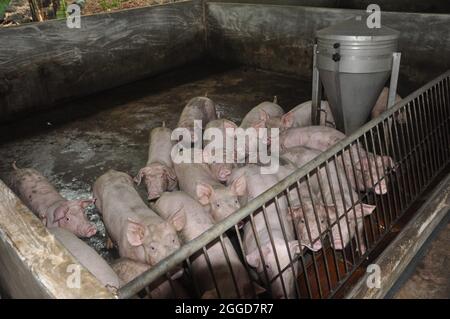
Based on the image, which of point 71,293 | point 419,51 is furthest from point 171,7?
point 71,293

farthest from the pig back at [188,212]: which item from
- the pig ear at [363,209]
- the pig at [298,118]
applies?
the pig at [298,118]

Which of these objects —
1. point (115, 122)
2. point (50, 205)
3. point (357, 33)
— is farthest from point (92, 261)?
point (115, 122)

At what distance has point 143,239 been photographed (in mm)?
2914

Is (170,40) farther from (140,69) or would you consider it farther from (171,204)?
(171,204)

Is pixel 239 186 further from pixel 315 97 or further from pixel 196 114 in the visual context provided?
pixel 196 114

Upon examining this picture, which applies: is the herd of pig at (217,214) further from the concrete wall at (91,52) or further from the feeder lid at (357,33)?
the concrete wall at (91,52)

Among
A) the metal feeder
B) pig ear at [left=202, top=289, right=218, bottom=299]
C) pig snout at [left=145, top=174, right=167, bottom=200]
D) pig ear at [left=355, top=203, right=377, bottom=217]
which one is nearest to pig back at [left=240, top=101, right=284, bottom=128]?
the metal feeder

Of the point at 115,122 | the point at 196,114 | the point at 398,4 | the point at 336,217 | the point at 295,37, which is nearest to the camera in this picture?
the point at 336,217

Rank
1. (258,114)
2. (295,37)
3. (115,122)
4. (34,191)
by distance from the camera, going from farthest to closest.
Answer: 1. (295,37)
2. (115,122)
3. (258,114)
4. (34,191)

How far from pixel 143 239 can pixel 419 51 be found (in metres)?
5.77

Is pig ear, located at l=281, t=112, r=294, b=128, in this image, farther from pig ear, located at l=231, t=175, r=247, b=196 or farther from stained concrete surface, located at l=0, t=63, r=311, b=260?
pig ear, located at l=231, t=175, r=247, b=196

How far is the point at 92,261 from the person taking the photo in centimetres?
279

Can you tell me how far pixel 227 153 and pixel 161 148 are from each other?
2.74 feet

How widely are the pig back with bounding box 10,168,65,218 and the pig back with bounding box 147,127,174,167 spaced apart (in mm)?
1043
